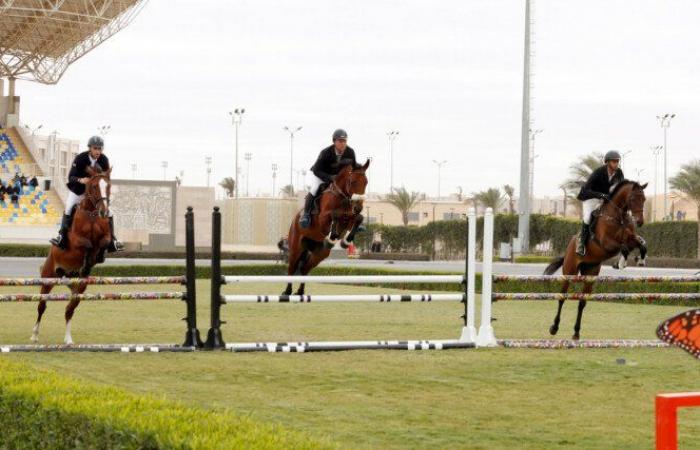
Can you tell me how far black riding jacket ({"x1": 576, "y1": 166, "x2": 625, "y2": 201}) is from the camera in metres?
13.8

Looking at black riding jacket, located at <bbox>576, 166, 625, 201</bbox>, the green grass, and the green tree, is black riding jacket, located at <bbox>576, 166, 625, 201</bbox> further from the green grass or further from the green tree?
the green tree

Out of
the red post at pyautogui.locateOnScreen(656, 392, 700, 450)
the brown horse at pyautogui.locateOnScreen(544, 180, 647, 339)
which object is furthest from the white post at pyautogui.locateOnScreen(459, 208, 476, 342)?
the red post at pyautogui.locateOnScreen(656, 392, 700, 450)

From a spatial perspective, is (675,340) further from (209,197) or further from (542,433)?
(209,197)

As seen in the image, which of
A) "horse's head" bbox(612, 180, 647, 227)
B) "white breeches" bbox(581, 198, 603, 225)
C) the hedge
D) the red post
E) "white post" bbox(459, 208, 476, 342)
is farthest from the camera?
"white breeches" bbox(581, 198, 603, 225)

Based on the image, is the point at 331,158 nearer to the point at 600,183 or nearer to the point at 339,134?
the point at 339,134

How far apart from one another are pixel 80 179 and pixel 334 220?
122 inches

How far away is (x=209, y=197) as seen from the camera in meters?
67.2

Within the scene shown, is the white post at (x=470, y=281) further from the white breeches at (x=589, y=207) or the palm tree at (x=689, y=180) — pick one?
the palm tree at (x=689, y=180)

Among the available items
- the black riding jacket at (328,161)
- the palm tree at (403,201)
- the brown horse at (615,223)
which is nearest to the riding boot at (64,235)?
the black riding jacket at (328,161)

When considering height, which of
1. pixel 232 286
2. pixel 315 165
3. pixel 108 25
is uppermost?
pixel 108 25

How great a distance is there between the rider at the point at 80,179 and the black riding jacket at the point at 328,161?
2.69 meters

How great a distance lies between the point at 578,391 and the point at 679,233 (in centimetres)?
5171

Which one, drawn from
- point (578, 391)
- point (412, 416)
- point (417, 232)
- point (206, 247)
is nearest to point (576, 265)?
point (578, 391)

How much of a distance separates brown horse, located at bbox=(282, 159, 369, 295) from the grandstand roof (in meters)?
49.1
